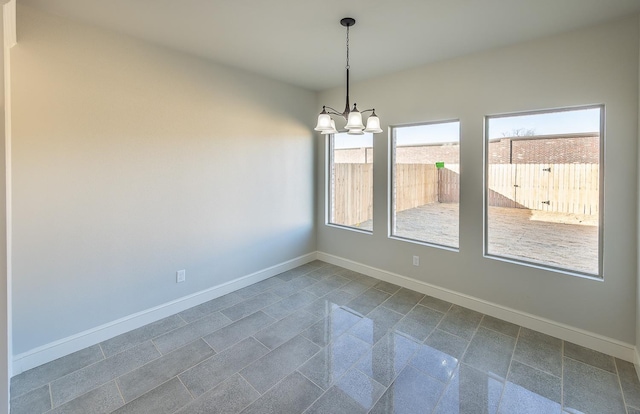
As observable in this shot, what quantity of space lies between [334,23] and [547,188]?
2589 mm

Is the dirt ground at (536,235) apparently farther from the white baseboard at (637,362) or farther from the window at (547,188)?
the white baseboard at (637,362)

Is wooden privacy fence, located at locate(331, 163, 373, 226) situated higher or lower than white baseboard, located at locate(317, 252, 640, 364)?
higher

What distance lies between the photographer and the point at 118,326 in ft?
9.04

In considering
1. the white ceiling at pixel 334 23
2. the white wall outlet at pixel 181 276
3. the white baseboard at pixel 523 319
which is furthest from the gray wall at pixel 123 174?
the white baseboard at pixel 523 319

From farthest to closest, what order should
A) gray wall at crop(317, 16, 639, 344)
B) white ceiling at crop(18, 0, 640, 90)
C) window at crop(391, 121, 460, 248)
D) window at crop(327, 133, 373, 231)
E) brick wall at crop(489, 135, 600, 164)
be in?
window at crop(327, 133, 373, 231) < window at crop(391, 121, 460, 248) < brick wall at crop(489, 135, 600, 164) < gray wall at crop(317, 16, 639, 344) < white ceiling at crop(18, 0, 640, 90)

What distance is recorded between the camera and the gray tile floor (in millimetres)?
1953

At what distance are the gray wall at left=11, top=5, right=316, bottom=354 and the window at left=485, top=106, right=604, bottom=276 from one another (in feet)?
9.08

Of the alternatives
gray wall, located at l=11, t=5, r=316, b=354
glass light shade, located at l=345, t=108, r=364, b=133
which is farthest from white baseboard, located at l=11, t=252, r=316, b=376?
glass light shade, located at l=345, t=108, r=364, b=133

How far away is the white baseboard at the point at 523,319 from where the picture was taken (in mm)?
2463

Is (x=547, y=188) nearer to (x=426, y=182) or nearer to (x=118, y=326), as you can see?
(x=426, y=182)

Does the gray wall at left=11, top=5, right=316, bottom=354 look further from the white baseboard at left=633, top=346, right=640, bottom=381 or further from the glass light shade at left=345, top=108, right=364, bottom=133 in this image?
the white baseboard at left=633, top=346, right=640, bottom=381

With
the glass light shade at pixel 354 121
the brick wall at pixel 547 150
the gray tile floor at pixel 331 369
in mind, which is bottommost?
the gray tile floor at pixel 331 369

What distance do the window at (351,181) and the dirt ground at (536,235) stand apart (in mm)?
1052

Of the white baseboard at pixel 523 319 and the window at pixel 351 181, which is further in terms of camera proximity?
the window at pixel 351 181
